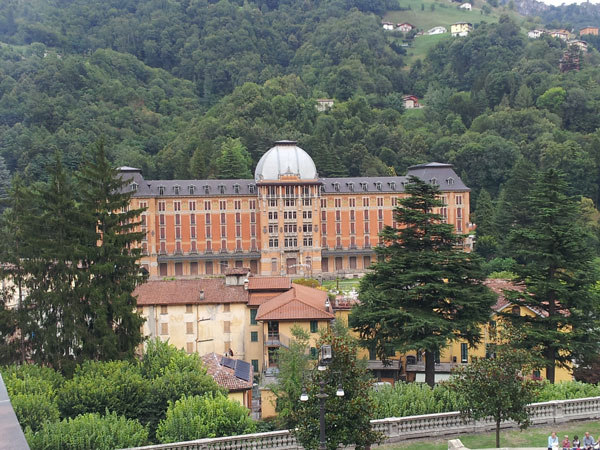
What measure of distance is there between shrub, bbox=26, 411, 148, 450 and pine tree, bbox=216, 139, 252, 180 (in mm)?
85993

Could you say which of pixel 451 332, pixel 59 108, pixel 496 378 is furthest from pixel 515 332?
pixel 59 108

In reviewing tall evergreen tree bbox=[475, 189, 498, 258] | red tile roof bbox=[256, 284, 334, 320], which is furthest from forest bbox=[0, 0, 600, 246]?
red tile roof bbox=[256, 284, 334, 320]

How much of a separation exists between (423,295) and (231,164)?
7647cm

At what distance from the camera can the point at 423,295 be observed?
3825cm

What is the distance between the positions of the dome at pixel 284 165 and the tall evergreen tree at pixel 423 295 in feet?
174

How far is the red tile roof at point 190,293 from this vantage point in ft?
159

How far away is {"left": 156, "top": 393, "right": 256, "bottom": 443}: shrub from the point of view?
25984 mm

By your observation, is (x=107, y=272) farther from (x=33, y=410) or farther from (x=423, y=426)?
(x=423, y=426)

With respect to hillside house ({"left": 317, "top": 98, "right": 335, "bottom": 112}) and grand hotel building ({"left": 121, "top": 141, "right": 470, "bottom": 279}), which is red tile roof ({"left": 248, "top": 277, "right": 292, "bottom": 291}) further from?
hillside house ({"left": 317, "top": 98, "right": 335, "bottom": 112})

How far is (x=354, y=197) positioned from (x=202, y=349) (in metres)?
51.6

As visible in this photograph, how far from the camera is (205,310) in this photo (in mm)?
48594

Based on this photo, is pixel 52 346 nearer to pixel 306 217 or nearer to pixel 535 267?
pixel 535 267

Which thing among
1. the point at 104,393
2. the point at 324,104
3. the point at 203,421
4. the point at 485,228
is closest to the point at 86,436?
the point at 203,421

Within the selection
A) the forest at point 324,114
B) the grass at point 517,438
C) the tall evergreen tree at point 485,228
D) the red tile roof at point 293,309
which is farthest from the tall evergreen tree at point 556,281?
the forest at point 324,114
